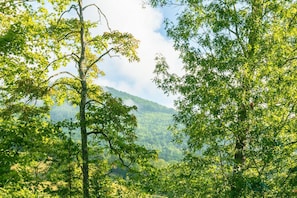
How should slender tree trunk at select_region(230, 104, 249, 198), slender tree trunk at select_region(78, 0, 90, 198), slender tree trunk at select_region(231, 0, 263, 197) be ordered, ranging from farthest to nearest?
1. slender tree trunk at select_region(78, 0, 90, 198)
2. slender tree trunk at select_region(231, 0, 263, 197)
3. slender tree trunk at select_region(230, 104, 249, 198)

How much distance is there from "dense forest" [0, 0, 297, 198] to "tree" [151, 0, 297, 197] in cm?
5

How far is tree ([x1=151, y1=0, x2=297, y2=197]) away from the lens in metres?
12.2

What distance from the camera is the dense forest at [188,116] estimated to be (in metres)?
12.5

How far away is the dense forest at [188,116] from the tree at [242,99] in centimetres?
5

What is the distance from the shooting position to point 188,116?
1509 centimetres

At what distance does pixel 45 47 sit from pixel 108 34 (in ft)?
13.7

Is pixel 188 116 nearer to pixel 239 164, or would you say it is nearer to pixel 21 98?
pixel 239 164

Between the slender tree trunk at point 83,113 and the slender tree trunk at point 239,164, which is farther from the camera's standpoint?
the slender tree trunk at point 83,113

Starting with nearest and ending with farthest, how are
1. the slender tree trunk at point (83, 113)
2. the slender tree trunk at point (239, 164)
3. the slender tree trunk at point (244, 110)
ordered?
the slender tree trunk at point (239, 164) → the slender tree trunk at point (244, 110) → the slender tree trunk at point (83, 113)

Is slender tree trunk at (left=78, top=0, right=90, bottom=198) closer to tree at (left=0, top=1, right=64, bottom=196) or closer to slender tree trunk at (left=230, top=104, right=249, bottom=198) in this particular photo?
tree at (left=0, top=1, right=64, bottom=196)

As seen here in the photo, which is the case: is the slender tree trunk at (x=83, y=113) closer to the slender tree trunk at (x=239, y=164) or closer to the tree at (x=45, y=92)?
the tree at (x=45, y=92)

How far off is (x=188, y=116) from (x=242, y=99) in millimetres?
3244

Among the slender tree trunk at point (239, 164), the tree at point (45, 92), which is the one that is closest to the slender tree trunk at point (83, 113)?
the tree at point (45, 92)

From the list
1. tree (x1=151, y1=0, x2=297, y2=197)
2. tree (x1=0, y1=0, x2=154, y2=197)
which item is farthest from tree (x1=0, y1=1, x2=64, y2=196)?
tree (x1=151, y1=0, x2=297, y2=197)
